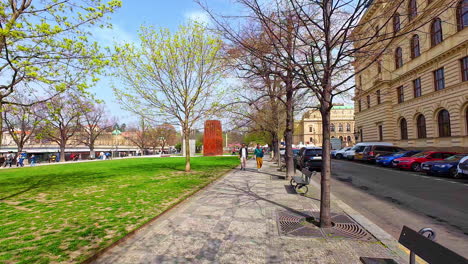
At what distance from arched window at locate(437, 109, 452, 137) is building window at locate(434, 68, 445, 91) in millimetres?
2841

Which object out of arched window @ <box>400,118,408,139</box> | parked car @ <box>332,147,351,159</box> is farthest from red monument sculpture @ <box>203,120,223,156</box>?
arched window @ <box>400,118,408,139</box>

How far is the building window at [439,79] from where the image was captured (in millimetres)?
27653

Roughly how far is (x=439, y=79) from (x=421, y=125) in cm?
599

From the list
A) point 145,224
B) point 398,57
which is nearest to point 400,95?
point 398,57

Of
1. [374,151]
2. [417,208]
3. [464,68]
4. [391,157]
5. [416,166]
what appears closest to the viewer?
[417,208]

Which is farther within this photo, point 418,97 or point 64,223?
point 418,97

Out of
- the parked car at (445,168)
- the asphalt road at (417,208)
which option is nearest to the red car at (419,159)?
the parked car at (445,168)

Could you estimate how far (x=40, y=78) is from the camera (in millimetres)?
7699

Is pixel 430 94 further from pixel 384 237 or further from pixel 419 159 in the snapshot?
pixel 384 237

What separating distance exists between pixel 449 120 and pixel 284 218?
29.8 m

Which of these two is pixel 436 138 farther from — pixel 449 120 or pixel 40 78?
pixel 40 78

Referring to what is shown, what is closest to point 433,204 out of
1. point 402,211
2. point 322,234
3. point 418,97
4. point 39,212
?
point 402,211

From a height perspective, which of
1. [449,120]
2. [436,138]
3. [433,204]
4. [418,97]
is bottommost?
[433,204]

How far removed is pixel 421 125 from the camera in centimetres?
3139
